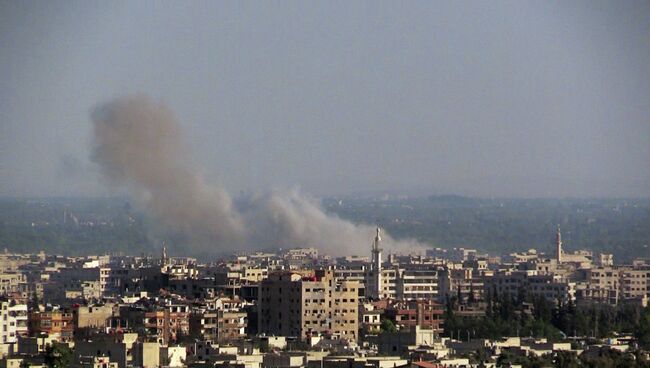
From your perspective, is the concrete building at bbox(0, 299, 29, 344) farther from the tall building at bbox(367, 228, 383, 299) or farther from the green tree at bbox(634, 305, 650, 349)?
the tall building at bbox(367, 228, 383, 299)

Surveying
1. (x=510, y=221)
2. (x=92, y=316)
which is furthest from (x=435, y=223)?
(x=92, y=316)

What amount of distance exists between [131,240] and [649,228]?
86.7 ft

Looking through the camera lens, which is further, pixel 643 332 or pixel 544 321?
pixel 544 321

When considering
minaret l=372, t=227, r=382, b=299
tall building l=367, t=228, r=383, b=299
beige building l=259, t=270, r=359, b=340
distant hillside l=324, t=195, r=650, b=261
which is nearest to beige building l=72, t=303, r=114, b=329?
beige building l=259, t=270, r=359, b=340

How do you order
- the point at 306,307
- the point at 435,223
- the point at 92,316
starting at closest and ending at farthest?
the point at 92,316
the point at 306,307
the point at 435,223

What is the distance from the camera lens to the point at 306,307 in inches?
1996

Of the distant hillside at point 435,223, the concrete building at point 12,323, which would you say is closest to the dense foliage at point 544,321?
the concrete building at point 12,323

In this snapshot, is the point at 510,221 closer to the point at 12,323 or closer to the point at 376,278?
the point at 376,278

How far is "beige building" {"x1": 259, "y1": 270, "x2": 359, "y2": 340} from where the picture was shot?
5012cm

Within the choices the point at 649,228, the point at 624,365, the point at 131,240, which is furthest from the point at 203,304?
the point at 649,228

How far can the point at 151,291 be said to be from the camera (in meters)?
59.5

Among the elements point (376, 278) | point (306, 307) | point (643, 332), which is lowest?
point (643, 332)

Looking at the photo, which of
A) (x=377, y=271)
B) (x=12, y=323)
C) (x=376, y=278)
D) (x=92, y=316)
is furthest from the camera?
(x=377, y=271)

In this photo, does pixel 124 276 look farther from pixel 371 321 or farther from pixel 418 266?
pixel 371 321
